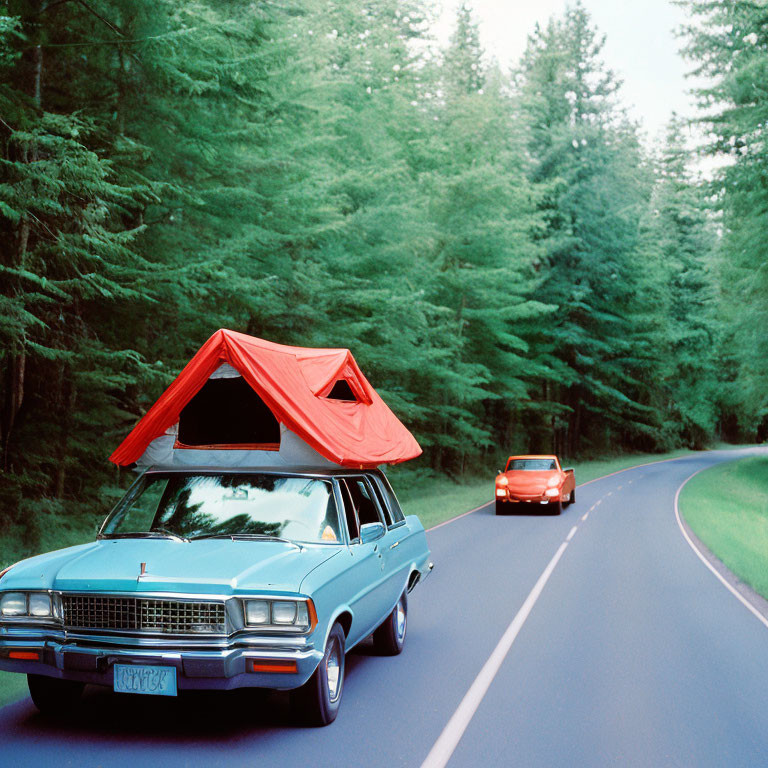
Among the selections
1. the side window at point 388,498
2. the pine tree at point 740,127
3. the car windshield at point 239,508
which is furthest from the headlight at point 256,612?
the pine tree at point 740,127

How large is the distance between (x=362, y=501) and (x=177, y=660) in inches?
113

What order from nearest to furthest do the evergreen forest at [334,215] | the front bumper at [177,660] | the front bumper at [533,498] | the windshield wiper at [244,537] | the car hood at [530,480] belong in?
the front bumper at [177,660] < the windshield wiper at [244,537] < the evergreen forest at [334,215] < the front bumper at [533,498] < the car hood at [530,480]

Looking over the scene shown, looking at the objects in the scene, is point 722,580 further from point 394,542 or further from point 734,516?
point 734,516

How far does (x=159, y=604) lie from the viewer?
17.5 ft

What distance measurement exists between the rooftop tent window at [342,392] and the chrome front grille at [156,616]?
3635 millimetres

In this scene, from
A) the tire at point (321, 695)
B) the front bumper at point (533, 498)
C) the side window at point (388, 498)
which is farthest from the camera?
the front bumper at point (533, 498)

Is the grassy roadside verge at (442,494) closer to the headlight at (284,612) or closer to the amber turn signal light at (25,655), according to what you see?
the headlight at (284,612)

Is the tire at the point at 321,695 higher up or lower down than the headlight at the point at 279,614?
lower down

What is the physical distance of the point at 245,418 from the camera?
7477mm

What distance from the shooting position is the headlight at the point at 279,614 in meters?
5.38

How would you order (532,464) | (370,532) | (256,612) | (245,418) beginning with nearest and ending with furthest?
1. (256,612)
2. (370,532)
3. (245,418)
4. (532,464)

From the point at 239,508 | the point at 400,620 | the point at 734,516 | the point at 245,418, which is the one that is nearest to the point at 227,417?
the point at 245,418

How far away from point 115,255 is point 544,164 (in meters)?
40.5

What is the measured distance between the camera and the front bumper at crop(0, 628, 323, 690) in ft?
16.9
